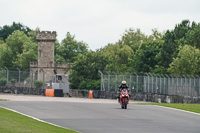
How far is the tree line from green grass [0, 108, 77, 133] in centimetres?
6136

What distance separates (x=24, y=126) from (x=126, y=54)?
119464 mm

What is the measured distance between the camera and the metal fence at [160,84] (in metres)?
50.5

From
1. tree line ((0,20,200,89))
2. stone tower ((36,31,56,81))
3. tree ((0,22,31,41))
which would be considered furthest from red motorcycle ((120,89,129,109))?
tree ((0,22,31,41))

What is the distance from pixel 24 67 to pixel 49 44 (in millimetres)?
20019

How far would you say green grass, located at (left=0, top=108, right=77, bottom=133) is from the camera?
19022mm

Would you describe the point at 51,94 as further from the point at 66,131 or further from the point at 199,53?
the point at 66,131

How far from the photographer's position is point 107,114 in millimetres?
27719

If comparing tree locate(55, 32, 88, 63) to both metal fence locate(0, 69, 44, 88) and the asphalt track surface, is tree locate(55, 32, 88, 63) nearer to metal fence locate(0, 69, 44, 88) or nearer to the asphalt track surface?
metal fence locate(0, 69, 44, 88)

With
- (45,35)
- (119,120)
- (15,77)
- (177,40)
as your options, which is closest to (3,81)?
(15,77)

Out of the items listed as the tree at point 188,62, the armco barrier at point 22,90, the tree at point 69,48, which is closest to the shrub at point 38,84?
the armco barrier at point 22,90

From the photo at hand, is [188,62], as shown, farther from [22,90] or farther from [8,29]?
[8,29]

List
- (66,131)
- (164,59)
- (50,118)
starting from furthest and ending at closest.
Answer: (164,59) → (50,118) → (66,131)

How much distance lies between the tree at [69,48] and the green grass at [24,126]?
130167 mm

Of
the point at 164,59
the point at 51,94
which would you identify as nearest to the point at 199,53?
the point at 164,59
